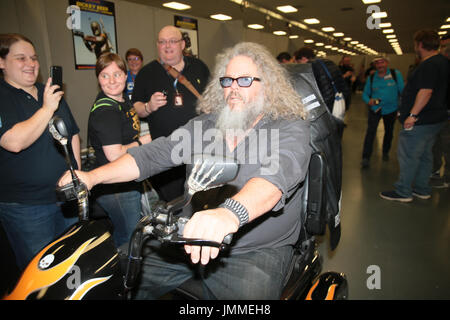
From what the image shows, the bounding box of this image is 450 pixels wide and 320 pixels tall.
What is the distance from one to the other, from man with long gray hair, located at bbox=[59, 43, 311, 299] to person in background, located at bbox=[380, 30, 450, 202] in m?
2.47

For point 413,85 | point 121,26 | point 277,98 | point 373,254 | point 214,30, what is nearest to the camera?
point 277,98

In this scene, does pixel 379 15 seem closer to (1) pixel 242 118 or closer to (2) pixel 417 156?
(2) pixel 417 156

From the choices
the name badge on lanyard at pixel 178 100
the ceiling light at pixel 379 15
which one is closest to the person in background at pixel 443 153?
the name badge on lanyard at pixel 178 100

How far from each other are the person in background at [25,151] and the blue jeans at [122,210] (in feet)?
1.10

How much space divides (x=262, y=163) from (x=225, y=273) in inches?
21.8

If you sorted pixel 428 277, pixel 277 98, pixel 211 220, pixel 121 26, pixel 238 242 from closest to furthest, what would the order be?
pixel 211 220 < pixel 238 242 < pixel 277 98 < pixel 428 277 < pixel 121 26

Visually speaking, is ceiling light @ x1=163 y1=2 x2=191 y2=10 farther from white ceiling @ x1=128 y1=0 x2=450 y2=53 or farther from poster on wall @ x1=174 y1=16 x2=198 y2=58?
Result: poster on wall @ x1=174 y1=16 x2=198 y2=58

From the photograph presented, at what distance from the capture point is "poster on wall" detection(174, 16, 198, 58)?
25.7ft

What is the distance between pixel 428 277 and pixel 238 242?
184cm

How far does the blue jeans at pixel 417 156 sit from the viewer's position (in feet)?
11.2

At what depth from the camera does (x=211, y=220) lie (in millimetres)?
851
